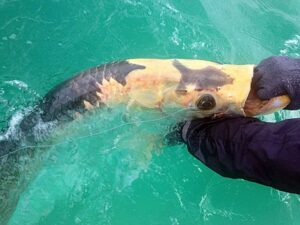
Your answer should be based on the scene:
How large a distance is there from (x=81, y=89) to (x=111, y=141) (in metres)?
0.61

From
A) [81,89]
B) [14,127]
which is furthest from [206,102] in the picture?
[14,127]

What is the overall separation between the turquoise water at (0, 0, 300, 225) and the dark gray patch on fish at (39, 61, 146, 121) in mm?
126

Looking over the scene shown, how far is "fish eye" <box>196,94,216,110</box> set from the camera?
2.66 metres

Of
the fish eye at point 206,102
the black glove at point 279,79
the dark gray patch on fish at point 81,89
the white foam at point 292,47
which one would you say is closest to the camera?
the black glove at point 279,79

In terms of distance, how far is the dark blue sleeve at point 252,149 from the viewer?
217 centimetres

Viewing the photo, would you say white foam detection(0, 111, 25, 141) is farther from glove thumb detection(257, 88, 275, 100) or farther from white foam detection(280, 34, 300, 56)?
white foam detection(280, 34, 300, 56)

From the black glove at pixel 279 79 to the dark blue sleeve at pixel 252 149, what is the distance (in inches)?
8.1

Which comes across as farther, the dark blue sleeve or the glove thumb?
the glove thumb

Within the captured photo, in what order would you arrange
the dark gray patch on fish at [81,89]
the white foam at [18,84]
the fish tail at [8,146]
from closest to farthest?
1. the dark gray patch on fish at [81,89]
2. the fish tail at [8,146]
3. the white foam at [18,84]

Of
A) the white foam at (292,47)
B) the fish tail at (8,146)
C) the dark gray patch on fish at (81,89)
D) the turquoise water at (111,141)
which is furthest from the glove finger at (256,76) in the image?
the white foam at (292,47)

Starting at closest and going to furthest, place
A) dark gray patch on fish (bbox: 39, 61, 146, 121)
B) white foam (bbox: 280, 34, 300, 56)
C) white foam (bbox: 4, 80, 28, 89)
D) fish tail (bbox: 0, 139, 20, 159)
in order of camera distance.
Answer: dark gray patch on fish (bbox: 39, 61, 146, 121) < fish tail (bbox: 0, 139, 20, 159) < white foam (bbox: 4, 80, 28, 89) < white foam (bbox: 280, 34, 300, 56)

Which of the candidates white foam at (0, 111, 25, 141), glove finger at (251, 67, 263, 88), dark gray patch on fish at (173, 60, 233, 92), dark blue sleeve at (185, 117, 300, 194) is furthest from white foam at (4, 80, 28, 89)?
glove finger at (251, 67, 263, 88)

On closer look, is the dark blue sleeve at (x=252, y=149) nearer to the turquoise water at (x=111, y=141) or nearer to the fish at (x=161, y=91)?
the fish at (x=161, y=91)

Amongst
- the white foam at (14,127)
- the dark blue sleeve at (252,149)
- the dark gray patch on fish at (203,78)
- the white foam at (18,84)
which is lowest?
the white foam at (14,127)
